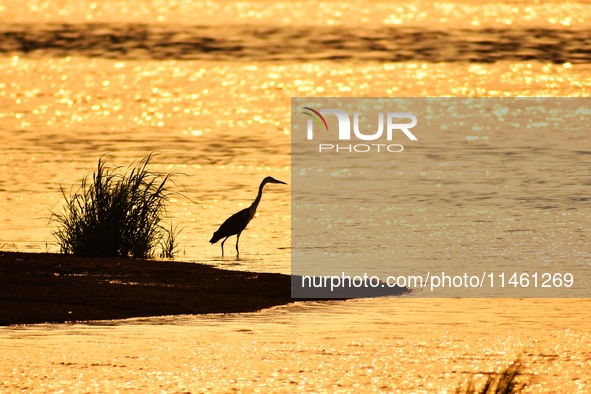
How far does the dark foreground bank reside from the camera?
1498cm

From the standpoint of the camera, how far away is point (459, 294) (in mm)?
17125

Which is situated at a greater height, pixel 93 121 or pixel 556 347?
pixel 93 121

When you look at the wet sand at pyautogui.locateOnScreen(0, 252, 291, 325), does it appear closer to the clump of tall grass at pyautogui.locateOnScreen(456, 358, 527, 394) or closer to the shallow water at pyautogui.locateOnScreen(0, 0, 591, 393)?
the shallow water at pyautogui.locateOnScreen(0, 0, 591, 393)

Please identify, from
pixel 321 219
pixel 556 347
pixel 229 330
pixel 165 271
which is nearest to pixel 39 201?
pixel 321 219

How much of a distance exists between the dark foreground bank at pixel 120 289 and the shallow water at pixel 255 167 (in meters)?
0.47

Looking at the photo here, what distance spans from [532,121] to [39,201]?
16.5 m

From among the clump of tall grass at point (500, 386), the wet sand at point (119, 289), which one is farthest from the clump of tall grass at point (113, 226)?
the clump of tall grass at point (500, 386)

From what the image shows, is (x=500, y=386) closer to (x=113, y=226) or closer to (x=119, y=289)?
(x=119, y=289)

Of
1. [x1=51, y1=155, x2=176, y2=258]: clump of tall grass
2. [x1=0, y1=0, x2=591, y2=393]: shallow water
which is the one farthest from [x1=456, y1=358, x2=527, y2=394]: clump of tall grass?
[x1=51, y1=155, x2=176, y2=258]: clump of tall grass

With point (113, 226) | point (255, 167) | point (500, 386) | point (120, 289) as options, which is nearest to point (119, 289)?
point (120, 289)

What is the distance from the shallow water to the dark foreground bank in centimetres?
47

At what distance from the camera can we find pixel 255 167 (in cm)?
3228

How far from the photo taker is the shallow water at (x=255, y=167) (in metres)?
12.6

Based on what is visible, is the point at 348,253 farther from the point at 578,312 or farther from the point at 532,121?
the point at 532,121
